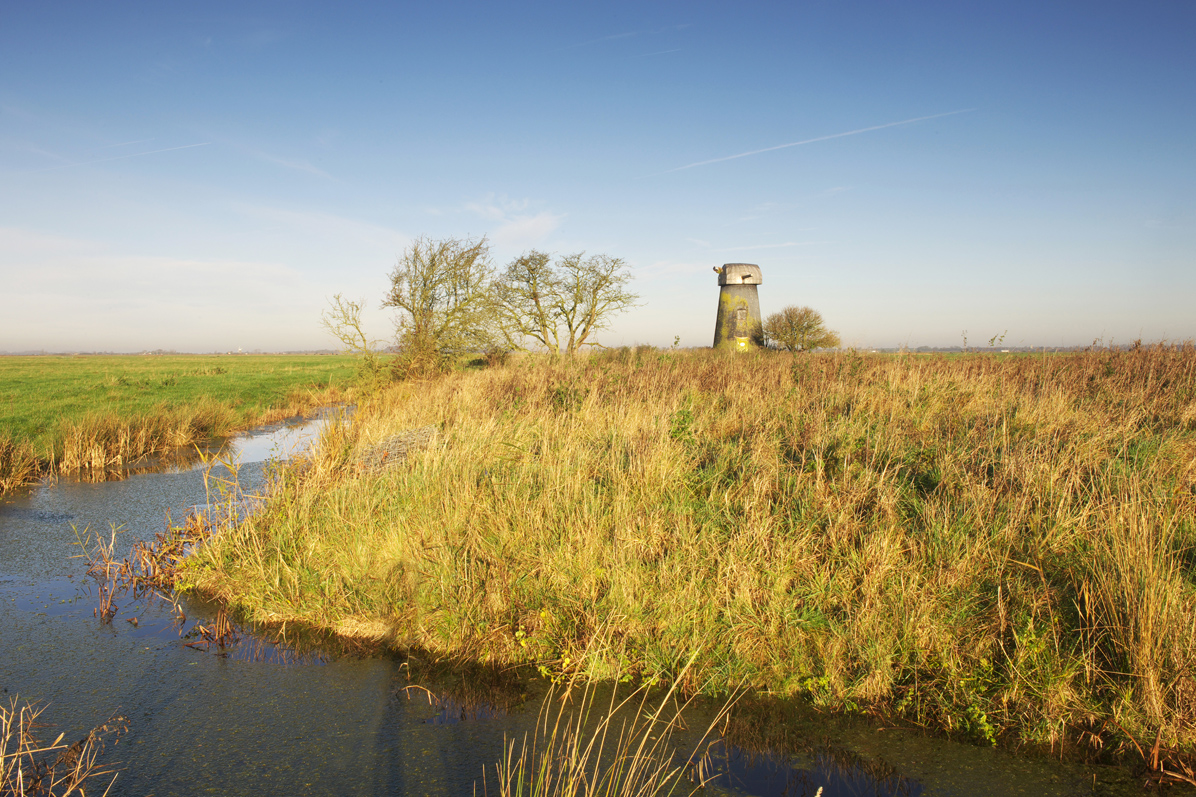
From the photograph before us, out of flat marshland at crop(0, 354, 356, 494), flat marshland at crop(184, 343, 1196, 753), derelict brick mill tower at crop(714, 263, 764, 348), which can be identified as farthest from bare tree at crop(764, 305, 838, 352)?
flat marshland at crop(0, 354, 356, 494)

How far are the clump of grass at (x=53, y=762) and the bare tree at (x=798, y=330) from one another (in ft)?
61.6

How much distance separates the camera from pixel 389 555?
4.59 meters

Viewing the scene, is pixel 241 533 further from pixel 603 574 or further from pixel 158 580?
pixel 603 574

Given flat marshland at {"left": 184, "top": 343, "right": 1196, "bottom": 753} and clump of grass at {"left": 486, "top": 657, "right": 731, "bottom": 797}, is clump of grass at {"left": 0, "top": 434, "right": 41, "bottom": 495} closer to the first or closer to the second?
flat marshland at {"left": 184, "top": 343, "right": 1196, "bottom": 753}

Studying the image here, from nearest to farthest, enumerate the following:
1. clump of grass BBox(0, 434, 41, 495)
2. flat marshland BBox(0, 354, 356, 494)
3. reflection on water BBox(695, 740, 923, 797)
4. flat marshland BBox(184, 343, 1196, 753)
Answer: reflection on water BBox(695, 740, 923, 797), flat marshland BBox(184, 343, 1196, 753), clump of grass BBox(0, 434, 41, 495), flat marshland BBox(0, 354, 356, 494)

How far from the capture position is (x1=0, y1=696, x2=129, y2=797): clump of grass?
260 centimetres

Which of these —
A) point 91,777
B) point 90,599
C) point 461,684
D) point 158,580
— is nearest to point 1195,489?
Answer: point 461,684

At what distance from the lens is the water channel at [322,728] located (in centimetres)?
281

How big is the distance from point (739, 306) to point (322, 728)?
19101mm

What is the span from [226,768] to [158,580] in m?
2.99

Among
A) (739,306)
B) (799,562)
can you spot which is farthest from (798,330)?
(799,562)

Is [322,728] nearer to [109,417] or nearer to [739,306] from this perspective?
[109,417]

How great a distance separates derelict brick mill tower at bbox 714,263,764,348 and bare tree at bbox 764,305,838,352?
583mm

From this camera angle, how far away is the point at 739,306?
2047 centimetres
